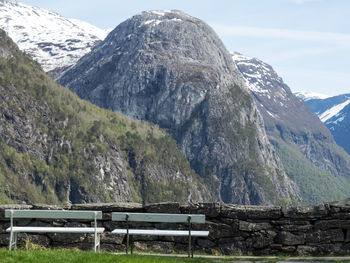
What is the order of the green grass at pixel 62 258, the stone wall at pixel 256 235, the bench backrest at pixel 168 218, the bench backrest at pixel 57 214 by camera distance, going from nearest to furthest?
the green grass at pixel 62 258 → the bench backrest at pixel 168 218 → the bench backrest at pixel 57 214 → the stone wall at pixel 256 235

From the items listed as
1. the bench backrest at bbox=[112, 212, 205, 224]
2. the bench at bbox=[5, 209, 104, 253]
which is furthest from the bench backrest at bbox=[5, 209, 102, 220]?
the bench backrest at bbox=[112, 212, 205, 224]

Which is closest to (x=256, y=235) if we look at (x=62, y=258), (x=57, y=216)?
(x=57, y=216)

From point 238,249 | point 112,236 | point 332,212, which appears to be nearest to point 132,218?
point 112,236

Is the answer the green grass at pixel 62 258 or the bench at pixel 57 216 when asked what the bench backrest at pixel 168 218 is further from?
the green grass at pixel 62 258

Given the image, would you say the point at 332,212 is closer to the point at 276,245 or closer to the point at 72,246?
the point at 276,245

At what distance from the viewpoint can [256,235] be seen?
1766 centimetres

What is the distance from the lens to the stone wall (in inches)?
690

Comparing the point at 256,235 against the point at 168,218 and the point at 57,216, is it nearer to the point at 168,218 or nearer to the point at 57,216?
the point at 168,218

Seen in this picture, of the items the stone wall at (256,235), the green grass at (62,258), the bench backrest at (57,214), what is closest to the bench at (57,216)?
the bench backrest at (57,214)

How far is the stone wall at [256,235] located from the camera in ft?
57.5

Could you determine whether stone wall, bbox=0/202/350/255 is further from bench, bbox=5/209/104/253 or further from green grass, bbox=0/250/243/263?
green grass, bbox=0/250/243/263

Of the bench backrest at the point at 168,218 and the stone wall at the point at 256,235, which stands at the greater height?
the bench backrest at the point at 168,218

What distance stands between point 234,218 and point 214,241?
88 centimetres

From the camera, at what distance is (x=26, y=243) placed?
57.6ft
